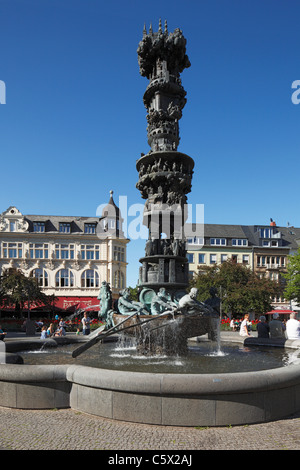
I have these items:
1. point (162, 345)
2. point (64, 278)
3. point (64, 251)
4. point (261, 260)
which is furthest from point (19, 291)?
point (261, 260)

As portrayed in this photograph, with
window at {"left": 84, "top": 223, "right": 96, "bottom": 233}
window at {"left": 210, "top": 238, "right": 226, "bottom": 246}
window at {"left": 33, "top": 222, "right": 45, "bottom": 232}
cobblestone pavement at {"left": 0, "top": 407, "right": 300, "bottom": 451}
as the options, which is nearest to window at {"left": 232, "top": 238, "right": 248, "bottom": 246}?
window at {"left": 210, "top": 238, "right": 226, "bottom": 246}

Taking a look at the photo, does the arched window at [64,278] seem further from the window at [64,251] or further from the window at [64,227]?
the window at [64,227]

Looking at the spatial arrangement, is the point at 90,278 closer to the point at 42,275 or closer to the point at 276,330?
the point at 42,275

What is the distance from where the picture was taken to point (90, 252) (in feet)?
193

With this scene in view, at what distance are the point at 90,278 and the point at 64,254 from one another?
5813 millimetres

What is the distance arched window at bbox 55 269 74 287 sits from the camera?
56625 millimetres

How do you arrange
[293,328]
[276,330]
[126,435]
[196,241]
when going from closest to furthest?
1. [126,435]
2. [293,328]
3. [276,330]
4. [196,241]

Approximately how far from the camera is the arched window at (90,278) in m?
57.2

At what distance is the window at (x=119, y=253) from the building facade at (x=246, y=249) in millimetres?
11566

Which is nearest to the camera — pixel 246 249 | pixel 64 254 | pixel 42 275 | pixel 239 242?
pixel 42 275

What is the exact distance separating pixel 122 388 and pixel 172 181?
11.6 m

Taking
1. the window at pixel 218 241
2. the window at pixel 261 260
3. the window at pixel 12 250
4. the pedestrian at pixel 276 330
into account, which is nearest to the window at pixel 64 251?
the window at pixel 12 250
